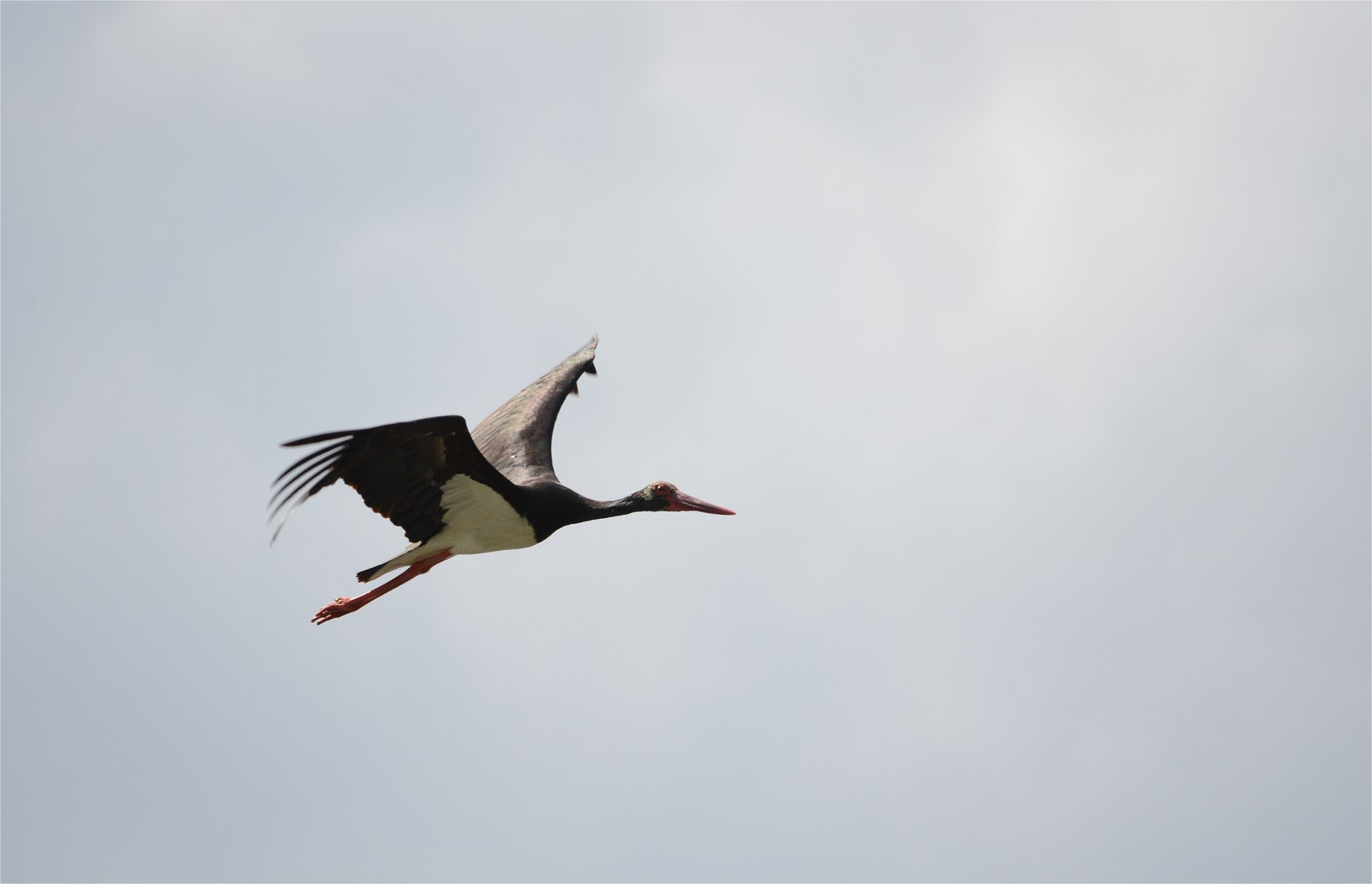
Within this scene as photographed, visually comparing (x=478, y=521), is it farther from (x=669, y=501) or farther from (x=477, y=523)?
(x=669, y=501)

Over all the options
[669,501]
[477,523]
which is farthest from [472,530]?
[669,501]

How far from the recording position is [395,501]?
18938mm

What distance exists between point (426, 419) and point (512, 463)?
4696 millimetres

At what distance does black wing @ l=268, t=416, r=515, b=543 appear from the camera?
56.1ft

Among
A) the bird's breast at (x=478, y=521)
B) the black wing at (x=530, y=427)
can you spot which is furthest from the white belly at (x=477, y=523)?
the black wing at (x=530, y=427)

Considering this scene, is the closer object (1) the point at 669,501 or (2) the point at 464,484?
(2) the point at 464,484

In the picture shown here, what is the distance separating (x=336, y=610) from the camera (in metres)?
20.8

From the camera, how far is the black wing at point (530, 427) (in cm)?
2191

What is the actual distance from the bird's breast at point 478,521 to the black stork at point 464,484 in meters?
0.01

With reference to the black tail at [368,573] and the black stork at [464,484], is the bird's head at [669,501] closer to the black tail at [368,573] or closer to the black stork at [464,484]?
the black stork at [464,484]

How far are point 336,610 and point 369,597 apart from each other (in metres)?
0.40

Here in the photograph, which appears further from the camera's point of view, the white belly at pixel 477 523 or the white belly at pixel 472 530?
the white belly at pixel 472 530

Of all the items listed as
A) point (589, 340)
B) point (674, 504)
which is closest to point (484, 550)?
point (674, 504)

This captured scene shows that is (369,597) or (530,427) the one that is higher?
(530,427)
